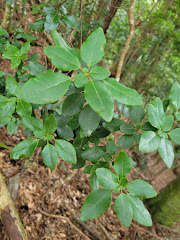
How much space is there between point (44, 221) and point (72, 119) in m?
1.41

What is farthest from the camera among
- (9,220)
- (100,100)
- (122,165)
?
(9,220)

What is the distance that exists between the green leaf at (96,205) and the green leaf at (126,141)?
213 millimetres

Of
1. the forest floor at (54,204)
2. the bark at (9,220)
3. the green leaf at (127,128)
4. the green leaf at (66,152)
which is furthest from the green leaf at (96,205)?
the forest floor at (54,204)

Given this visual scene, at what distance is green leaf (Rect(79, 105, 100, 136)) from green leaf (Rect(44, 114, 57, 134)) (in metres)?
0.15

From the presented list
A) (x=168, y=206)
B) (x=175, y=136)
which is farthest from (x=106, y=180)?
(x=168, y=206)

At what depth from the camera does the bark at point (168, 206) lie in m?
2.25

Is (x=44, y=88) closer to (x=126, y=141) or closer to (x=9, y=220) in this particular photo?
(x=126, y=141)

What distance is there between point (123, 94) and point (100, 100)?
0.21 ft

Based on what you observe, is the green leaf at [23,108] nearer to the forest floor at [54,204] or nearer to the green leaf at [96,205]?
the green leaf at [96,205]

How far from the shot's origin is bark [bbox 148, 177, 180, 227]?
2248 mm

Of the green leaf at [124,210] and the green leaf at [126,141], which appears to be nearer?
the green leaf at [124,210]

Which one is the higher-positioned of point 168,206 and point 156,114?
point 156,114

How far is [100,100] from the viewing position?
0.46 metres

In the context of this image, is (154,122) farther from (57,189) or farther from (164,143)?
(57,189)
